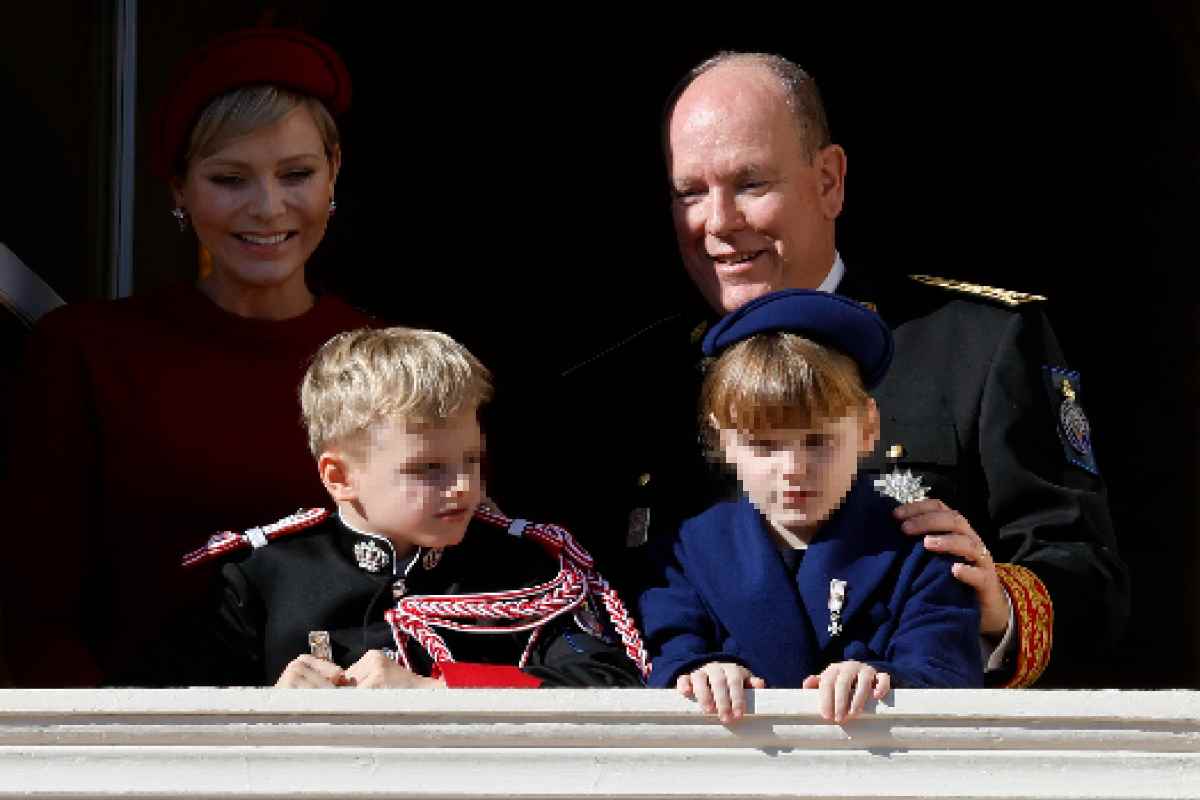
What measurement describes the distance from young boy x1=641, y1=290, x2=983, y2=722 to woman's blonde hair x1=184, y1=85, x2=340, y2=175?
2.62ft

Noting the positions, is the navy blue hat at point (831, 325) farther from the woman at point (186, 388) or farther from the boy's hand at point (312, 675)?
the woman at point (186, 388)

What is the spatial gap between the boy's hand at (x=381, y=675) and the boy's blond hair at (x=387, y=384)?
27 cm

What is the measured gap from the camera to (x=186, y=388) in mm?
3283

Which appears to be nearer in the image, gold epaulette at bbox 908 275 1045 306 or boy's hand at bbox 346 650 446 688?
boy's hand at bbox 346 650 446 688

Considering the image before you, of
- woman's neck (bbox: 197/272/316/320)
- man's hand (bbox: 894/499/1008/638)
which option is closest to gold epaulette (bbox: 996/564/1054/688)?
man's hand (bbox: 894/499/1008/638)

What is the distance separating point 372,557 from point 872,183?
216 centimetres

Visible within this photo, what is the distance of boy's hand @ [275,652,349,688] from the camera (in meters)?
2.70

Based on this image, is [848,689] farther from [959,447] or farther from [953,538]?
[959,447]

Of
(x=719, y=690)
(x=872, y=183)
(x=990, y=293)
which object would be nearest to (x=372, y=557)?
(x=719, y=690)

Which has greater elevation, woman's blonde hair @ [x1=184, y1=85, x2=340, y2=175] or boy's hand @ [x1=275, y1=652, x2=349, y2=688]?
woman's blonde hair @ [x1=184, y1=85, x2=340, y2=175]

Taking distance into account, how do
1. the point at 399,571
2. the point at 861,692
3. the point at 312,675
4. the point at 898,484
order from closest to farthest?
the point at 861,692 < the point at 312,675 < the point at 399,571 < the point at 898,484

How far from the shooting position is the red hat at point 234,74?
3318 millimetres

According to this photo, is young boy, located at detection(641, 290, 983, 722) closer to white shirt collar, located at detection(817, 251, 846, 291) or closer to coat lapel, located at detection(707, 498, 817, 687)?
coat lapel, located at detection(707, 498, 817, 687)

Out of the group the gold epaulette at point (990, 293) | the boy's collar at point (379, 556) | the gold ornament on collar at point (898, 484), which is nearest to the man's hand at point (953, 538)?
the gold ornament on collar at point (898, 484)
